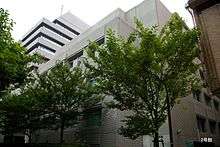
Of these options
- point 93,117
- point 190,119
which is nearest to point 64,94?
point 93,117

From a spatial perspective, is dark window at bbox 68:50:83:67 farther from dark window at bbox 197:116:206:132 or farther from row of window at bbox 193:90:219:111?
dark window at bbox 197:116:206:132

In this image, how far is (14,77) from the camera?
18219 mm

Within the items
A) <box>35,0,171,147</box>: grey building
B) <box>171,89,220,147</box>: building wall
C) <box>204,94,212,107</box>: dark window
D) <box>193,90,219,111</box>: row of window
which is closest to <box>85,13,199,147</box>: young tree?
<box>35,0,171,147</box>: grey building

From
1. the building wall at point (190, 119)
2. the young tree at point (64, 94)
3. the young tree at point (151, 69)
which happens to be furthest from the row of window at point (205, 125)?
the young tree at point (151, 69)

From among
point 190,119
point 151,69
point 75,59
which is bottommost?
point 190,119

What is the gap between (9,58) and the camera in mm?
14578

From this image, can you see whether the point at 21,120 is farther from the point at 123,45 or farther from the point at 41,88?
the point at 123,45

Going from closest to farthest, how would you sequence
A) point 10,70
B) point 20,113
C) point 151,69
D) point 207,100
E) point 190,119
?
point 151,69 < point 10,70 < point 20,113 < point 190,119 < point 207,100

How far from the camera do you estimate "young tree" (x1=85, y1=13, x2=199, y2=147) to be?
43.3ft

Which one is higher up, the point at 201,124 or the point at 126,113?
the point at 126,113

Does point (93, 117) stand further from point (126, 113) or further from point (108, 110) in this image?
point (126, 113)

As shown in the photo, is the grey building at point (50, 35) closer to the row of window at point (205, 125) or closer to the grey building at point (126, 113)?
the grey building at point (126, 113)

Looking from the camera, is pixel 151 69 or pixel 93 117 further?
pixel 93 117

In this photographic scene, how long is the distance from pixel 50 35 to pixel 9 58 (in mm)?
60136
